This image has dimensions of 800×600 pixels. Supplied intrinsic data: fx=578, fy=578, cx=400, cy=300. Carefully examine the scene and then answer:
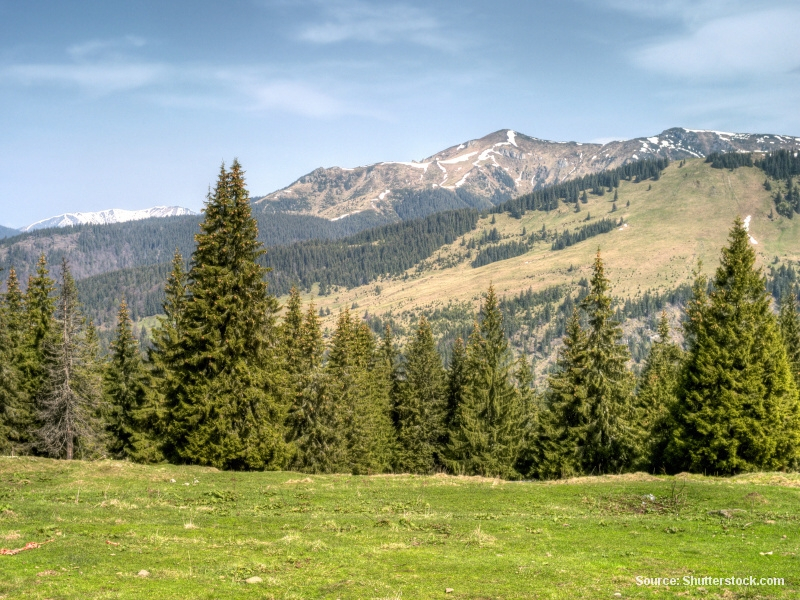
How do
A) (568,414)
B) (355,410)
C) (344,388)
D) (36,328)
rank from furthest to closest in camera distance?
(355,410), (344,388), (36,328), (568,414)

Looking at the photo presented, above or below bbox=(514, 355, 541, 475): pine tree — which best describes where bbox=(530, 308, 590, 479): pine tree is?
above

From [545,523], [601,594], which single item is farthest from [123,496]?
[601,594]

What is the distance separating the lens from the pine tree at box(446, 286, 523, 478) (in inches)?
2192

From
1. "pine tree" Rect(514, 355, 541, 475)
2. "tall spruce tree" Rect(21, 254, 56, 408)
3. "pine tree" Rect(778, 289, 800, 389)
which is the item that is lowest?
"pine tree" Rect(514, 355, 541, 475)

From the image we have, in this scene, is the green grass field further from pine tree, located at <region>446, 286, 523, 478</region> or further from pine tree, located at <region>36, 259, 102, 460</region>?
pine tree, located at <region>446, 286, 523, 478</region>

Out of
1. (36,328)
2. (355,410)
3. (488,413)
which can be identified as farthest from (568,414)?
(36,328)

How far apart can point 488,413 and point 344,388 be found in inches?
570

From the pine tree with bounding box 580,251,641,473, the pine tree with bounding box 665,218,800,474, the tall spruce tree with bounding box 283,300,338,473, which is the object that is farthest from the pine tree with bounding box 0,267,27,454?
the pine tree with bounding box 665,218,800,474

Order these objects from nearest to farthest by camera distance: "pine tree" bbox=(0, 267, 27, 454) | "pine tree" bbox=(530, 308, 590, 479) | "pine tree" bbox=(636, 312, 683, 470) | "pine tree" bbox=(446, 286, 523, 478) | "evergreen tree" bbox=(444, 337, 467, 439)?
"pine tree" bbox=(0, 267, 27, 454), "pine tree" bbox=(636, 312, 683, 470), "pine tree" bbox=(530, 308, 590, 479), "pine tree" bbox=(446, 286, 523, 478), "evergreen tree" bbox=(444, 337, 467, 439)

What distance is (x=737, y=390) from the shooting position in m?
40.6

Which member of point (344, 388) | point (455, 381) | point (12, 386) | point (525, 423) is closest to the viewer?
point (12, 386)

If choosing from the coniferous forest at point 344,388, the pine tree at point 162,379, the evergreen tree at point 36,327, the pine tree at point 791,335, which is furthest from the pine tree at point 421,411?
the evergreen tree at point 36,327

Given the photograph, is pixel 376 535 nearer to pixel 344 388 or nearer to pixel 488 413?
pixel 488 413

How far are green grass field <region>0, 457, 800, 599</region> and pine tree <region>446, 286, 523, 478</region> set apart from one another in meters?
23.5
